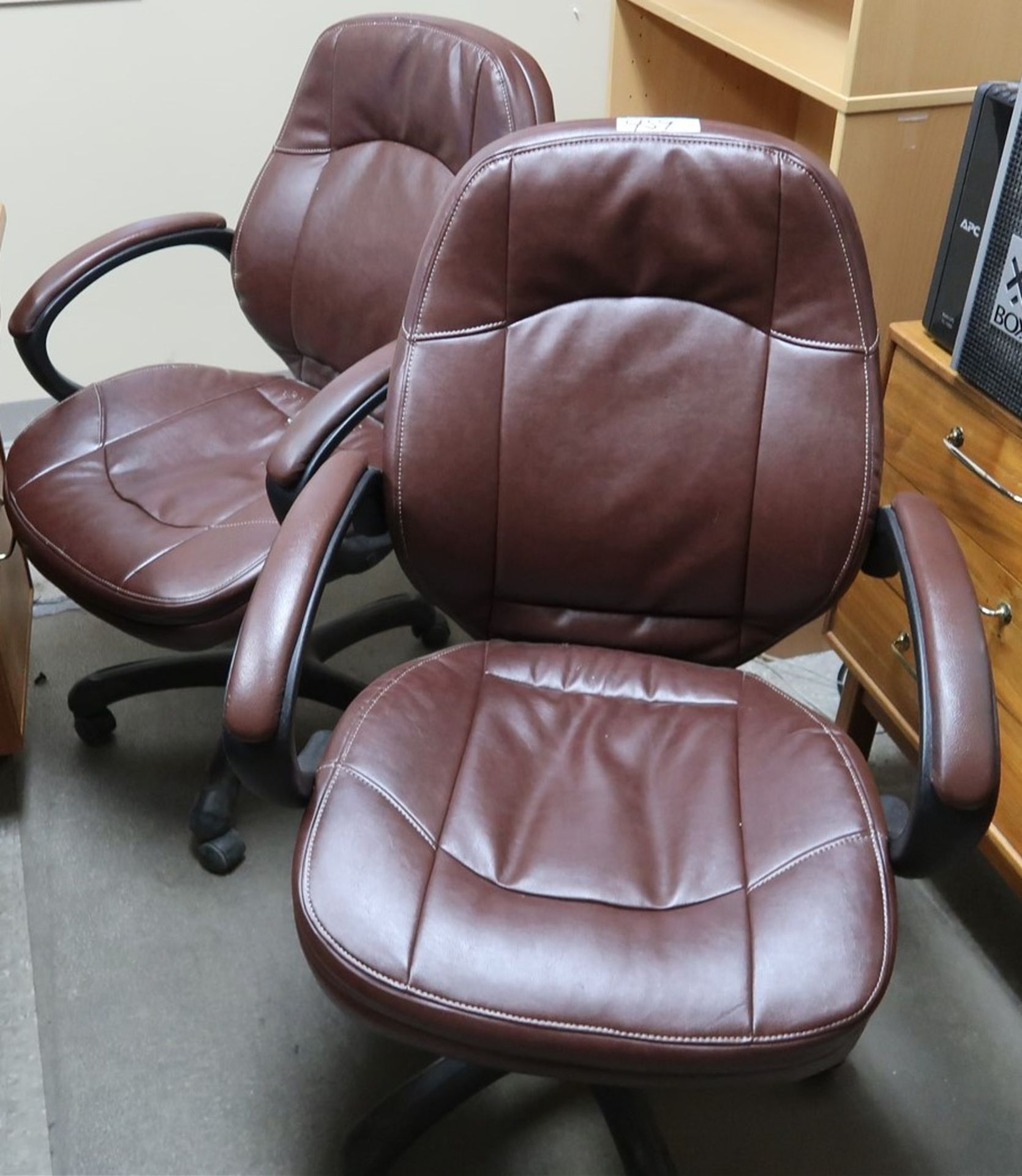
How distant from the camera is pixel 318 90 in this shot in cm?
170

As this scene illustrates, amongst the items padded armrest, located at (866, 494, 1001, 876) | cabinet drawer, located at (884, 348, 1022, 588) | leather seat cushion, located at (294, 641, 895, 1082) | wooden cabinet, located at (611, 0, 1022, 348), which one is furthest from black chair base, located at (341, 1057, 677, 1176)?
wooden cabinet, located at (611, 0, 1022, 348)

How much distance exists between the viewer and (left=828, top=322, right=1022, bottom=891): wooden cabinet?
134 centimetres

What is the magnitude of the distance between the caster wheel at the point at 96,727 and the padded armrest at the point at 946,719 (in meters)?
1.21

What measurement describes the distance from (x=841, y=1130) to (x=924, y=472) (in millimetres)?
786

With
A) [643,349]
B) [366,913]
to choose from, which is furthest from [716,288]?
[366,913]

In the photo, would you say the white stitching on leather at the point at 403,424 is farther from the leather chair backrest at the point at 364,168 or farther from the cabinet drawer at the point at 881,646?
the cabinet drawer at the point at 881,646

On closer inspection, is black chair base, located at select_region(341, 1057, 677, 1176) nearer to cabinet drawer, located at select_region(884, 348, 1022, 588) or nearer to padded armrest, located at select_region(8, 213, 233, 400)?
cabinet drawer, located at select_region(884, 348, 1022, 588)

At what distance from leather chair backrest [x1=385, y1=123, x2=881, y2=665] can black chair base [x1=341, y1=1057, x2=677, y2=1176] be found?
510 mm

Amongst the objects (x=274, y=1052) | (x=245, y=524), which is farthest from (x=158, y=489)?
(x=274, y=1052)

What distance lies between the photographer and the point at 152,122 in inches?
89.7

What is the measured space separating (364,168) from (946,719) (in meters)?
1.14

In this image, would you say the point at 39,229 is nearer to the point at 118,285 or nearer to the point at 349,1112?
the point at 118,285

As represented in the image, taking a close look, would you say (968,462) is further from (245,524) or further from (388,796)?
(245,524)

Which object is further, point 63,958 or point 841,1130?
point 63,958
